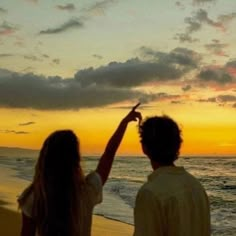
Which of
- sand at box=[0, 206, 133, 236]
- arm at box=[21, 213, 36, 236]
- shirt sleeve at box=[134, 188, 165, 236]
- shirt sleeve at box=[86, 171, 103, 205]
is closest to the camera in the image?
shirt sleeve at box=[134, 188, 165, 236]

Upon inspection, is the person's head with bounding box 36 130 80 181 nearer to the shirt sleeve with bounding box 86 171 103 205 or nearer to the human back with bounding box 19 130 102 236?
the human back with bounding box 19 130 102 236

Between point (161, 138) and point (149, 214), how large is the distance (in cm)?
42

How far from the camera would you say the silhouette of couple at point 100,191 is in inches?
105

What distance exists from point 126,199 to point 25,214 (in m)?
17.5

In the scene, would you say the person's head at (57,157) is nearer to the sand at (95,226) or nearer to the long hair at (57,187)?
the long hair at (57,187)

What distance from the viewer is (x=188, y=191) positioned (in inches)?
109

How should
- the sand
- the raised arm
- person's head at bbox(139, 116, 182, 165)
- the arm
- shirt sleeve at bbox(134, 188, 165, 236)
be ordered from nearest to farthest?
1. shirt sleeve at bbox(134, 188, 165, 236)
2. person's head at bbox(139, 116, 182, 165)
3. the arm
4. the raised arm
5. the sand

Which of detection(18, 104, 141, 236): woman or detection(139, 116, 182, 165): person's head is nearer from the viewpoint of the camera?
detection(139, 116, 182, 165): person's head

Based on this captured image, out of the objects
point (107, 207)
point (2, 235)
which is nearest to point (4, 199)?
point (107, 207)

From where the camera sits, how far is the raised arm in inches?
136

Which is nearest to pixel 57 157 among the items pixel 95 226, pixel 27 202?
pixel 27 202

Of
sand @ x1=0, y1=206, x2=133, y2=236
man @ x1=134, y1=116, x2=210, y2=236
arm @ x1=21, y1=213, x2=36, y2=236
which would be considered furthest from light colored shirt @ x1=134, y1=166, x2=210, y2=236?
sand @ x1=0, y1=206, x2=133, y2=236

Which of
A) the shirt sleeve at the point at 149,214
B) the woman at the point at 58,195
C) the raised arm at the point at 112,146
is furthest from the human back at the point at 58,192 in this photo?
the shirt sleeve at the point at 149,214

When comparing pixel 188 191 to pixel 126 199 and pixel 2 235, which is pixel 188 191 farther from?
pixel 126 199
